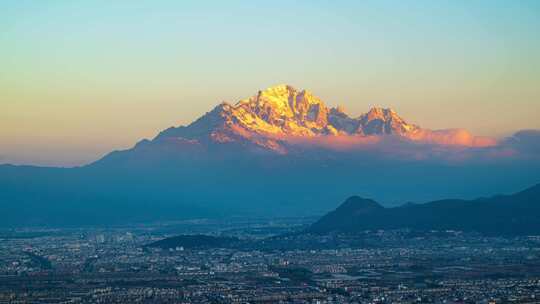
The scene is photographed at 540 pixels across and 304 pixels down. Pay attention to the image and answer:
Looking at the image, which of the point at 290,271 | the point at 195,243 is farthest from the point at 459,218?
the point at 290,271

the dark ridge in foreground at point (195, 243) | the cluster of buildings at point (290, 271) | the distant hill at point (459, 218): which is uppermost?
the distant hill at point (459, 218)

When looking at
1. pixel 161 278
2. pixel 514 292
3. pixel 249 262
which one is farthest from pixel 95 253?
pixel 514 292

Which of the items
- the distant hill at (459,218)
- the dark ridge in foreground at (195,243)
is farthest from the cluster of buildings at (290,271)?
the distant hill at (459,218)

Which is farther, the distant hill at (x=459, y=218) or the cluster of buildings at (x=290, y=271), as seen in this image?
the distant hill at (x=459, y=218)

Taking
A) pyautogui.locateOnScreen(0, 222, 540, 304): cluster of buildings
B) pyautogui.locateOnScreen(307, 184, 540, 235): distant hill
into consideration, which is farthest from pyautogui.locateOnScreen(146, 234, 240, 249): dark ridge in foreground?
pyautogui.locateOnScreen(307, 184, 540, 235): distant hill

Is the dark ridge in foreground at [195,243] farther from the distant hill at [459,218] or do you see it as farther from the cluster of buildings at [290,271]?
the distant hill at [459,218]

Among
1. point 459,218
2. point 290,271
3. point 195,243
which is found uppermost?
point 459,218

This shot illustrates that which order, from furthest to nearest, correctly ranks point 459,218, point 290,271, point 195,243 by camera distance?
point 459,218
point 195,243
point 290,271

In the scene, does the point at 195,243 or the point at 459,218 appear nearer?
the point at 195,243

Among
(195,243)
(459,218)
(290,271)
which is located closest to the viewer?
(290,271)

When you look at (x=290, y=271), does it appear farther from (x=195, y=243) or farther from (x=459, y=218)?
(x=459, y=218)
